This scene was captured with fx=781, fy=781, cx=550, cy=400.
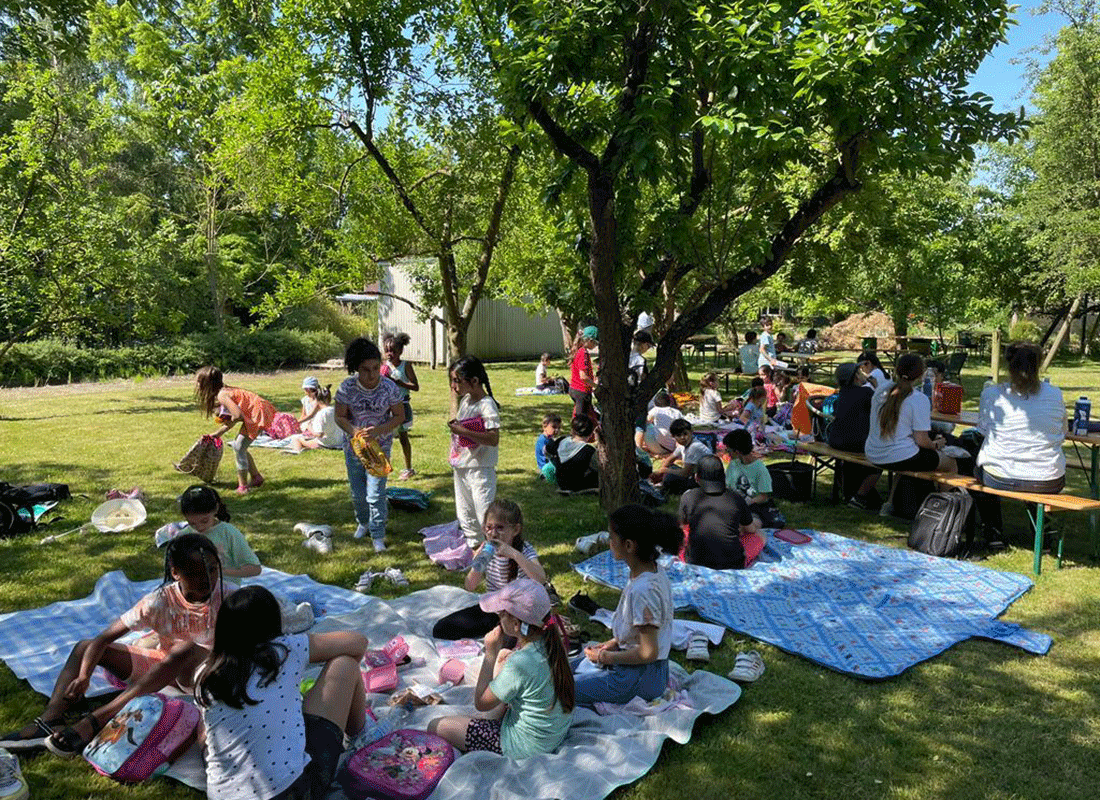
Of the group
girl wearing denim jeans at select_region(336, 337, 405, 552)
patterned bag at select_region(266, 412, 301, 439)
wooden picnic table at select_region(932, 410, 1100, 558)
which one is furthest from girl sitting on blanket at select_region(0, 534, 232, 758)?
patterned bag at select_region(266, 412, 301, 439)

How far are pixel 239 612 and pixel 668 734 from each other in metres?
2.07

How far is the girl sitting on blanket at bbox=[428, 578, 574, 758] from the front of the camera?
3342 mm

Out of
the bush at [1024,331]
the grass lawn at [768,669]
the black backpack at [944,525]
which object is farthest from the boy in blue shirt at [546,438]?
the bush at [1024,331]

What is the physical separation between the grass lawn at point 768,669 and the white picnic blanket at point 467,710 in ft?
0.31

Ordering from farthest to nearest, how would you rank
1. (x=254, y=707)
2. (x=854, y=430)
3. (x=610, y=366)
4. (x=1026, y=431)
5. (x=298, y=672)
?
(x=854, y=430), (x=610, y=366), (x=1026, y=431), (x=298, y=672), (x=254, y=707)

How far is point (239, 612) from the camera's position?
2891 millimetres

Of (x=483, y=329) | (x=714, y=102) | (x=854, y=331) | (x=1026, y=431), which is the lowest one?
(x=1026, y=431)

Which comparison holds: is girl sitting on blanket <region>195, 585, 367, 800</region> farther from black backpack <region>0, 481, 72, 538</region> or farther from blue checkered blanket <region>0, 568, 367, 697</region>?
black backpack <region>0, 481, 72, 538</region>

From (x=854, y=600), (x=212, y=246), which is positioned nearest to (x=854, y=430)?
(x=854, y=600)

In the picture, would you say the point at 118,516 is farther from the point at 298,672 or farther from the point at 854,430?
the point at 854,430

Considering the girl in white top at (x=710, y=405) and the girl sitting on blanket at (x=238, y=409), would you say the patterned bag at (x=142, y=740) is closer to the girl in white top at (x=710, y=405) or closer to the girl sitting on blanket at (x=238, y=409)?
the girl sitting on blanket at (x=238, y=409)

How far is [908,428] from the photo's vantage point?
7348 mm

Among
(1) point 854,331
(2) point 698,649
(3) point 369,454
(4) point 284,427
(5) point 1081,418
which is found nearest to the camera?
(2) point 698,649

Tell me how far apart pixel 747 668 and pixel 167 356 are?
20.2 meters
